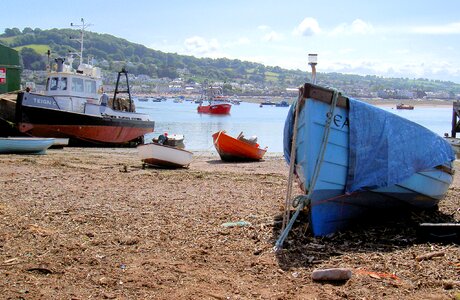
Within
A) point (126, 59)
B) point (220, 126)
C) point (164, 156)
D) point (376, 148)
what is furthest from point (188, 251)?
point (126, 59)

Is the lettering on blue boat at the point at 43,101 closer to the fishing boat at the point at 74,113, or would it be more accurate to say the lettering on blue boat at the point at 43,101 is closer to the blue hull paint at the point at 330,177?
the fishing boat at the point at 74,113

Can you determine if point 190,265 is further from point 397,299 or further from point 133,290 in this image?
point 397,299

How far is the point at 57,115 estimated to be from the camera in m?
25.5

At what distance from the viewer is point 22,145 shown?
1941 cm

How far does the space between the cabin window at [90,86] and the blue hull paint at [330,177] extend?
68.0 feet

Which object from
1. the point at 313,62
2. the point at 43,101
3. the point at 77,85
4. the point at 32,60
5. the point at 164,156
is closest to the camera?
the point at 313,62

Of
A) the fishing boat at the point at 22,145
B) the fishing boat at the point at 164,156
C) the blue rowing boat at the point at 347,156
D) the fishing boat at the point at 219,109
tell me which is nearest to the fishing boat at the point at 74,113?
the fishing boat at the point at 22,145

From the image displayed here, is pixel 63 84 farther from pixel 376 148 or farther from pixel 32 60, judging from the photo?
pixel 32 60

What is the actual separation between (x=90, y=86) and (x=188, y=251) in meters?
22.1

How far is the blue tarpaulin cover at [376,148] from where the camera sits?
8.16m

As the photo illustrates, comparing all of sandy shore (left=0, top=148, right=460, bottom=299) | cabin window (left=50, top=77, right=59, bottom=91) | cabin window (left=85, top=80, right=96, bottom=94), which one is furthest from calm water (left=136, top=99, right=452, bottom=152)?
cabin window (left=50, top=77, right=59, bottom=91)

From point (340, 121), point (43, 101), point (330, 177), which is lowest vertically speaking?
point (330, 177)

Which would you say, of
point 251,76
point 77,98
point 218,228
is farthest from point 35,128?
point 251,76

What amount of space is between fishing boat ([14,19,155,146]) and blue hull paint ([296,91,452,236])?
1906 centimetres
